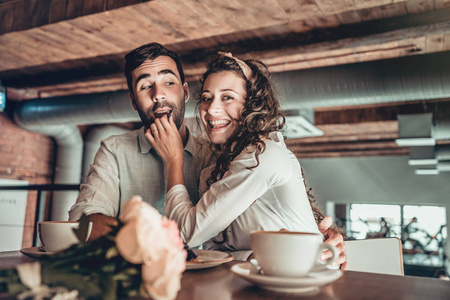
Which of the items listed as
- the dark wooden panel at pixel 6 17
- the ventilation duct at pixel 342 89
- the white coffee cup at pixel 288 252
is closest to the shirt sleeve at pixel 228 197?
the white coffee cup at pixel 288 252

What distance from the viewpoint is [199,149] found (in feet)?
5.07

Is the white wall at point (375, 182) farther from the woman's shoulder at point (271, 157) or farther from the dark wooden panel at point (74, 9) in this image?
the woman's shoulder at point (271, 157)

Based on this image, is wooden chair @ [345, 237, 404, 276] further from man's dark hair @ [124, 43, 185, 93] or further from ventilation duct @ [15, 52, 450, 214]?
ventilation duct @ [15, 52, 450, 214]

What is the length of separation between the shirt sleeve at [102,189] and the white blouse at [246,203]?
33 cm

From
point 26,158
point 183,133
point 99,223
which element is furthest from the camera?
point 26,158

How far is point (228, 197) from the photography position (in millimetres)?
957

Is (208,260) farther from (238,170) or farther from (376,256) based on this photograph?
(376,256)

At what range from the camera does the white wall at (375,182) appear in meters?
8.75

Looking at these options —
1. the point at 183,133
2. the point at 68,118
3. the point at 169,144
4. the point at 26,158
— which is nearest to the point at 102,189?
the point at 169,144

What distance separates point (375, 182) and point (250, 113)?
867cm

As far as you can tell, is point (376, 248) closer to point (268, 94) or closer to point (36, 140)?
point (268, 94)

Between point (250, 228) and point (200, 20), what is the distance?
6.11 feet

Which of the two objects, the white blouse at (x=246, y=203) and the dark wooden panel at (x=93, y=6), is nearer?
the white blouse at (x=246, y=203)

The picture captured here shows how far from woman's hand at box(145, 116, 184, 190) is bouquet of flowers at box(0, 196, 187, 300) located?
69 cm
